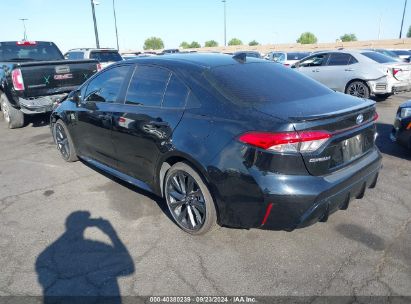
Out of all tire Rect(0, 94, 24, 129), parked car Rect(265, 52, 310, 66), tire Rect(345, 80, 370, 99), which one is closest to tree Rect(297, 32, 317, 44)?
parked car Rect(265, 52, 310, 66)

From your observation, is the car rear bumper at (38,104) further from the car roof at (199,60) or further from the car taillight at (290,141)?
the car taillight at (290,141)

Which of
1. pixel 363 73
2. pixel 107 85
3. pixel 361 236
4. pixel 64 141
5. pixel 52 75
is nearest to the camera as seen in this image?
pixel 361 236

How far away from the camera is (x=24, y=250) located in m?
3.28

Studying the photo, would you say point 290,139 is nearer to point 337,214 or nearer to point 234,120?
point 234,120

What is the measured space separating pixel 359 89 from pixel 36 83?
27.9 feet

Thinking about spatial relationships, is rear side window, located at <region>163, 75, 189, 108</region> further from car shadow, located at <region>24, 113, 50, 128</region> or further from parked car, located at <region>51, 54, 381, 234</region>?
car shadow, located at <region>24, 113, 50, 128</region>

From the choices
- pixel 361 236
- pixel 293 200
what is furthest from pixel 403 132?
pixel 293 200

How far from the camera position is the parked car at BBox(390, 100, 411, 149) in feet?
16.3

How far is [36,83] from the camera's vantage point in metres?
7.33

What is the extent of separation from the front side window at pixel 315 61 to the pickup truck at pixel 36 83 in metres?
7.10

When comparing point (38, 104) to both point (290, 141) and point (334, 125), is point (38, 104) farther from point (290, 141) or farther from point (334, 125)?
point (334, 125)

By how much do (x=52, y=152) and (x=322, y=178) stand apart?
515 centimetres

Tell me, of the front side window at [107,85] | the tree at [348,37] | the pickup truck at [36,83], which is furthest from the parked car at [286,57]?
the tree at [348,37]

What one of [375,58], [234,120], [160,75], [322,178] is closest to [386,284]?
[322,178]
